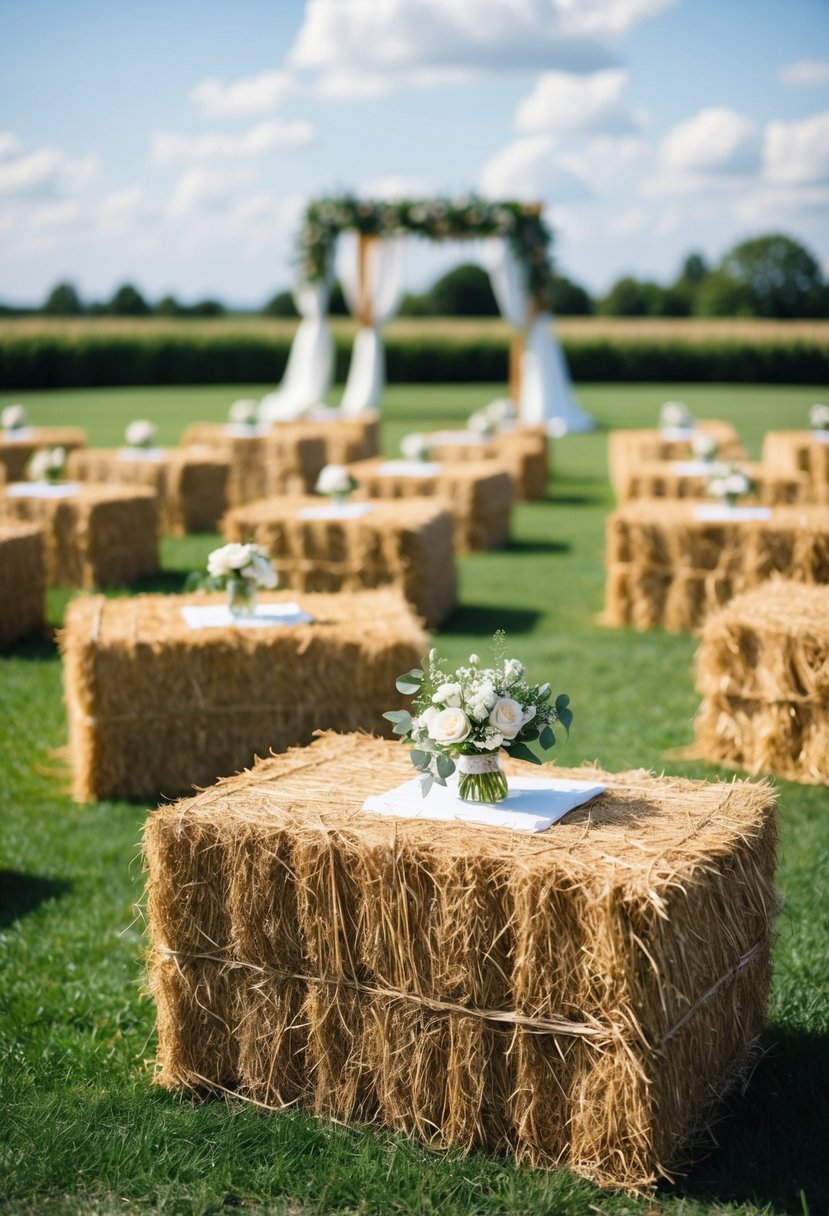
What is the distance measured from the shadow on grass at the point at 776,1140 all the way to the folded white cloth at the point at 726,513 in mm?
6069

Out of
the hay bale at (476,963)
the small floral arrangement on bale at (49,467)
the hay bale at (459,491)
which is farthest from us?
the hay bale at (459,491)

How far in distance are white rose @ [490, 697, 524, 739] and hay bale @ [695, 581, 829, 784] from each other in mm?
3058

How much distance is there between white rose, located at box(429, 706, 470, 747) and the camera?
3559 millimetres

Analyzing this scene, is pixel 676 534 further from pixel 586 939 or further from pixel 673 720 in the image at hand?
pixel 586 939

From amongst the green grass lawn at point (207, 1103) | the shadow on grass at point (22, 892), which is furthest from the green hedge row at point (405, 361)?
the shadow on grass at point (22, 892)

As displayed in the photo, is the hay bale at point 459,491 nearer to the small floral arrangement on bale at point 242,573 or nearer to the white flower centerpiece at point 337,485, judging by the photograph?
the white flower centerpiece at point 337,485

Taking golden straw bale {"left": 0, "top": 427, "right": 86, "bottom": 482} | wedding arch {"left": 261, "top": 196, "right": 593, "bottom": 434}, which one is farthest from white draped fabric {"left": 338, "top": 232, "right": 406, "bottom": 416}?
golden straw bale {"left": 0, "top": 427, "right": 86, "bottom": 482}

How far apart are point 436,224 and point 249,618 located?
2055 cm

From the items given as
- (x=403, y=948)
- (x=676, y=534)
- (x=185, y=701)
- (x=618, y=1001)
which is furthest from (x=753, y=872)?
(x=676, y=534)

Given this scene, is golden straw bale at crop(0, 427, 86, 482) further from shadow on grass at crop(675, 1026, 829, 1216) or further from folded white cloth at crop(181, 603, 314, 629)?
shadow on grass at crop(675, 1026, 829, 1216)

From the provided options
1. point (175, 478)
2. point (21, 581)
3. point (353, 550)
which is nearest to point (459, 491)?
point (175, 478)

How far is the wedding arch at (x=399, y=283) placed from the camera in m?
25.5

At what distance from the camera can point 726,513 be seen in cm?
970

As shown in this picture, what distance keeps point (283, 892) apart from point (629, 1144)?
1.04 meters
